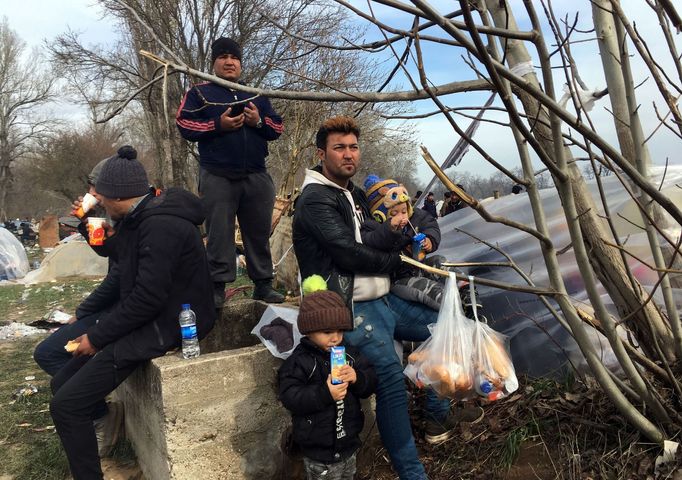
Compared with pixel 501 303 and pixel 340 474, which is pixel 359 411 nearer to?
pixel 340 474

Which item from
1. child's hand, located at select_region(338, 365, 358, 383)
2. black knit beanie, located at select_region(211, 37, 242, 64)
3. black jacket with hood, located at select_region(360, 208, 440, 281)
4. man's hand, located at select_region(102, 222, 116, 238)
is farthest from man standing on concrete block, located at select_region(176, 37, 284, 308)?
child's hand, located at select_region(338, 365, 358, 383)

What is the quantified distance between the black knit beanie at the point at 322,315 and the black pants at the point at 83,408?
110 centimetres

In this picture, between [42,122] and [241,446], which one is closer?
[241,446]

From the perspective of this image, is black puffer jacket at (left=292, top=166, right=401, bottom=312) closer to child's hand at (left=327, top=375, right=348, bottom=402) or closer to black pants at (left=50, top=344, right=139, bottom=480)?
child's hand at (left=327, top=375, right=348, bottom=402)

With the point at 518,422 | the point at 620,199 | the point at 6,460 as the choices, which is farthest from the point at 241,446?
the point at 620,199

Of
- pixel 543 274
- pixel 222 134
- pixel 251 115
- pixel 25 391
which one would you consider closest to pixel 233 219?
pixel 222 134

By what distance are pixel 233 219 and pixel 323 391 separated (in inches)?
73.1

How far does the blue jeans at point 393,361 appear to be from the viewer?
9.42ft

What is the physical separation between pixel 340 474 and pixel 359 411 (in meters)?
0.31

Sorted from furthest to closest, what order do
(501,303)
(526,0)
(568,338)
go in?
(501,303)
(568,338)
(526,0)

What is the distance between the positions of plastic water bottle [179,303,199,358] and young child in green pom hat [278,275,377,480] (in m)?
0.60

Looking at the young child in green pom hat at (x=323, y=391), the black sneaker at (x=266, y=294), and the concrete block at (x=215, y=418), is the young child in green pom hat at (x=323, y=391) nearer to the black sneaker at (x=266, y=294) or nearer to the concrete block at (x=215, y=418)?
the concrete block at (x=215, y=418)

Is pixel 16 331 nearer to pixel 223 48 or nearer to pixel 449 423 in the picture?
pixel 223 48

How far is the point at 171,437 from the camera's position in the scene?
2980 mm
